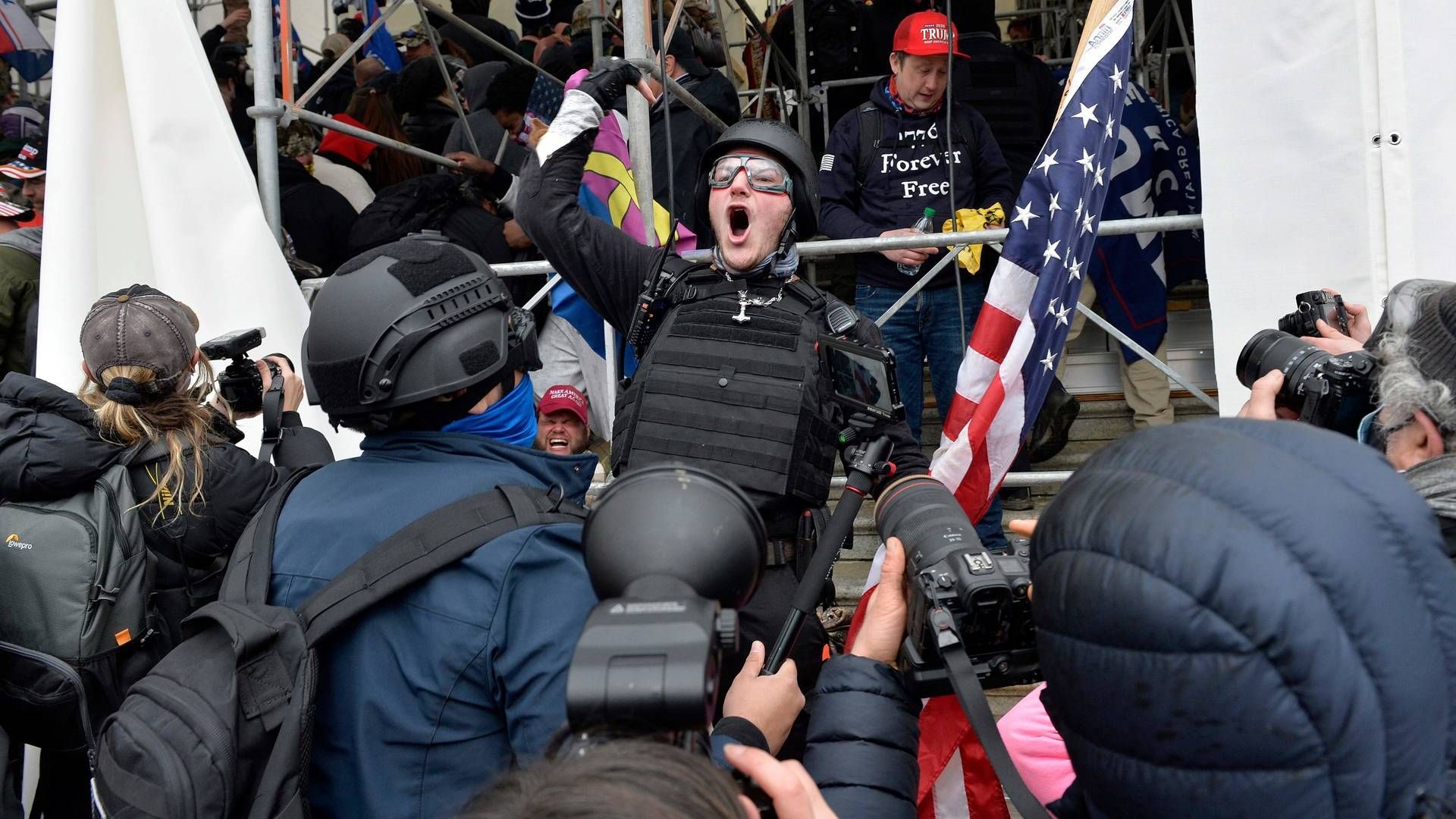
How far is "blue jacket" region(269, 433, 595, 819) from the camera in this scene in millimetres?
1444

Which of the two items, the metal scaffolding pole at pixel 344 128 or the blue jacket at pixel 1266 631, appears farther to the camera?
the metal scaffolding pole at pixel 344 128

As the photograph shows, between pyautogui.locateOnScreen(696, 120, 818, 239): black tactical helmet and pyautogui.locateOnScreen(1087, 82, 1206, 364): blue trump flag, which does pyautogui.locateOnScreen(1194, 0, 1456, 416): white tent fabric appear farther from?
pyautogui.locateOnScreen(1087, 82, 1206, 364): blue trump flag

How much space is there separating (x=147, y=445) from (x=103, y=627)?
40cm

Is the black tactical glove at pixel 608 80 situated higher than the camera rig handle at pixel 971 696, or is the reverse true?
the black tactical glove at pixel 608 80

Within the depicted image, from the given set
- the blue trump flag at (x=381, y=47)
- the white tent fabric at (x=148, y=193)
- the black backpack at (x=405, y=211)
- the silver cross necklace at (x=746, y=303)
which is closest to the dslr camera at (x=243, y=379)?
the white tent fabric at (x=148, y=193)

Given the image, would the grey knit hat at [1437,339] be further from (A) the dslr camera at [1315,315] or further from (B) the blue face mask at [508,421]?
(B) the blue face mask at [508,421]

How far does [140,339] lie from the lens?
100 inches

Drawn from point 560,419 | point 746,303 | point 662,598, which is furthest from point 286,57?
point 662,598

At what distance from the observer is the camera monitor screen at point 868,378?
Answer: 186 cm

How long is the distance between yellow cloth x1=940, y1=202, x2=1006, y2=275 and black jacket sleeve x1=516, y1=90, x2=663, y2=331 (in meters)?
1.49

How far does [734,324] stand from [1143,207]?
9.59ft

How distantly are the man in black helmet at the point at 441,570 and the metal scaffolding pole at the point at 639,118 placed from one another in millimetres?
1809

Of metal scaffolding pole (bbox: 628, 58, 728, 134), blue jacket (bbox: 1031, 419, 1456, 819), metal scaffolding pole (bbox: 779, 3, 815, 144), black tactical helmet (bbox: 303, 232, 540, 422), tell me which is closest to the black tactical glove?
metal scaffolding pole (bbox: 628, 58, 728, 134)

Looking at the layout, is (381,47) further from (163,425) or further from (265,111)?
(163,425)
